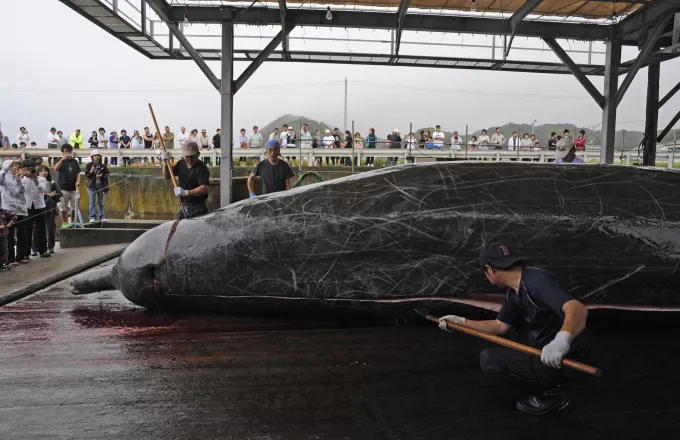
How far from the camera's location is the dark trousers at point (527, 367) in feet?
9.70

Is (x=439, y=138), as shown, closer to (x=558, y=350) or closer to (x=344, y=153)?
(x=344, y=153)

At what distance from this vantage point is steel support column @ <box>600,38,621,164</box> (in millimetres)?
12602

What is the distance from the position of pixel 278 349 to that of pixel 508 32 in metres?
11.2

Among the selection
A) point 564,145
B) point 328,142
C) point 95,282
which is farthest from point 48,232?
point 328,142

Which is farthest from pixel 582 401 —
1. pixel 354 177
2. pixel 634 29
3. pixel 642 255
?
pixel 634 29

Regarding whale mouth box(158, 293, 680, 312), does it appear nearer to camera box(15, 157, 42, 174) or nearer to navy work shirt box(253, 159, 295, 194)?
navy work shirt box(253, 159, 295, 194)

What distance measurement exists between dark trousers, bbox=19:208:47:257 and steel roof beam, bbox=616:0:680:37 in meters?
13.3

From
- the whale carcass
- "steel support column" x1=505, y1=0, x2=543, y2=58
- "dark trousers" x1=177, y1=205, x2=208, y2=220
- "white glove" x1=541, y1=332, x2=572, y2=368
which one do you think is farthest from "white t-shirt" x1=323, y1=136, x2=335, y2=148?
"white glove" x1=541, y1=332, x2=572, y2=368

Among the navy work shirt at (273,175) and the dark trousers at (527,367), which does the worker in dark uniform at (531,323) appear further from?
the navy work shirt at (273,175)

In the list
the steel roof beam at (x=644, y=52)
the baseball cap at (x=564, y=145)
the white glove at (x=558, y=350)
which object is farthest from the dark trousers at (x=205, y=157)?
the white glove at (x=558, y=350)

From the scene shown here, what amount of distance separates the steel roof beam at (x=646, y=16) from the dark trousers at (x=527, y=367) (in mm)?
10761

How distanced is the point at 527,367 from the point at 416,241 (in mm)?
1513

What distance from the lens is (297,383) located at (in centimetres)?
326

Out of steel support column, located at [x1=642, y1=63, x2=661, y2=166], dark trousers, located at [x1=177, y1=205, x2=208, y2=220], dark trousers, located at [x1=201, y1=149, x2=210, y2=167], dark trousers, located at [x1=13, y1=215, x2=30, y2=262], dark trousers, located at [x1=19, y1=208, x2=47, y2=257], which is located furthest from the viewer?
dark trousers, located at [x1=201, y1=149, x2=210, y2=167]
